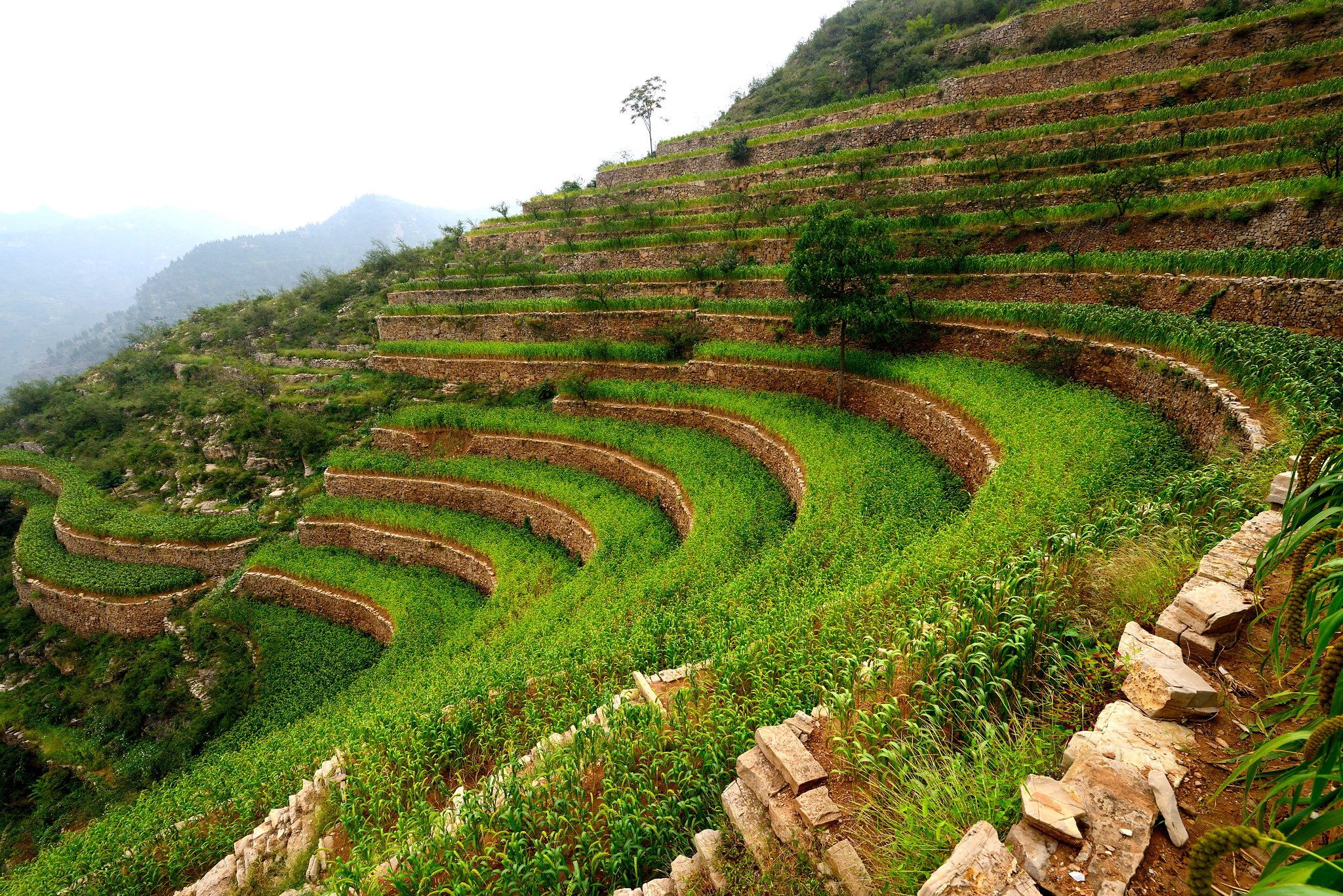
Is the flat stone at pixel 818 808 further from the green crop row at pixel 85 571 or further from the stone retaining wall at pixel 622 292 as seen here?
the green crop row at pixel 85 571

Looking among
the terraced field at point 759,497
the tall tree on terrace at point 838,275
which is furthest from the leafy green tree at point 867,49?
the tall tree on terrace at point 838,275

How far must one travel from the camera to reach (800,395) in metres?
16.0

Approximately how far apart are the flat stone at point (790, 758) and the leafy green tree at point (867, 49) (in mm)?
41941

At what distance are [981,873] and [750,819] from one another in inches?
62.9

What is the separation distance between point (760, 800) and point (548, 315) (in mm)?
22848

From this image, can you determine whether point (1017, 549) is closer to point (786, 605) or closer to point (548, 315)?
point (786, 605)

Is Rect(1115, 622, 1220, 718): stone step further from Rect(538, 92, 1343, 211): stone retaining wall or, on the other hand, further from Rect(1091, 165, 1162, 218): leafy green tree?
Rect(538, 92, 1343, 211): stone retaining wall

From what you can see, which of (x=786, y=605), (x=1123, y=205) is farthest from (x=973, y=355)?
(x=786, y=605)

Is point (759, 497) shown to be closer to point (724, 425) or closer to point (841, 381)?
point (724, 425)

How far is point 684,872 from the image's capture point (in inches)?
132

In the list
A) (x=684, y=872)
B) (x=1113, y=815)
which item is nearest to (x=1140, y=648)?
(x=1113, y=815)

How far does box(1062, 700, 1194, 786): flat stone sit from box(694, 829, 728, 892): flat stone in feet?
7.08

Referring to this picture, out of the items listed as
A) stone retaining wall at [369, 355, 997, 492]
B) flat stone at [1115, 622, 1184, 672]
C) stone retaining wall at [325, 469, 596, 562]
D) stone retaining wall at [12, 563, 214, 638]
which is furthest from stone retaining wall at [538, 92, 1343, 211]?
stone retaining wall at [12, 563, 214, 638]

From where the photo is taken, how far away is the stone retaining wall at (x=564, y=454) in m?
13.7
